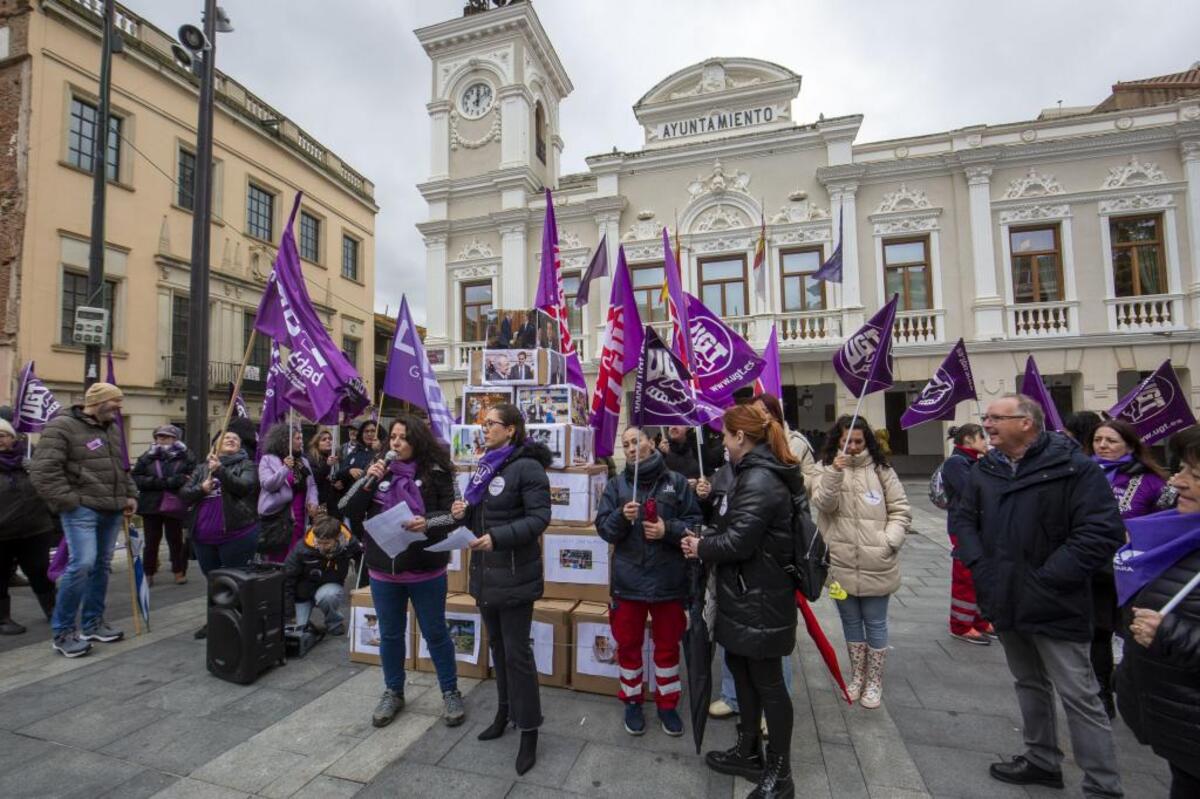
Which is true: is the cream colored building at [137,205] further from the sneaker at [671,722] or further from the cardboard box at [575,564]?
the sneaker at [671,722]

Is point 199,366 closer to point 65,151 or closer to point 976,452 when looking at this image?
point 976,452

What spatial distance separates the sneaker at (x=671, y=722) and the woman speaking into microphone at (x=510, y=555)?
32.7 inches

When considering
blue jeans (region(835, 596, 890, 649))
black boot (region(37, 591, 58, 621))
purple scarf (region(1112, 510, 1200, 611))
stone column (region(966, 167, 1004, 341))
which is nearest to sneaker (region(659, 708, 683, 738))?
blue jeans (region(835, 596, 890, 649))

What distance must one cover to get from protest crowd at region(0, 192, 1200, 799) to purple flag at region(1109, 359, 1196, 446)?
31 mm

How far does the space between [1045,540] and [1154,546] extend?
0.70 meters

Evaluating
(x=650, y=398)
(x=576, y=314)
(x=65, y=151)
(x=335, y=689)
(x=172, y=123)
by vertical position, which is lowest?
(x=335, y=689)

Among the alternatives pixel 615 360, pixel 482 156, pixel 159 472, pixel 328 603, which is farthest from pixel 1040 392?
pixel 482 156

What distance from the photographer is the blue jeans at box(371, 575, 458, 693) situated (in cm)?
364

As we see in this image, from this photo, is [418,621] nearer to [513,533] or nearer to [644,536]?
[513,533]

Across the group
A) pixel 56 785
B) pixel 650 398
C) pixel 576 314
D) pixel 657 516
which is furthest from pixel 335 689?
pixel 576 314

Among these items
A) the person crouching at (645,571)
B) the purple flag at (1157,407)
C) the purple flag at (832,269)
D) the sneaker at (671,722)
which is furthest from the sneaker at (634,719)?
the purple flag at (832,269)

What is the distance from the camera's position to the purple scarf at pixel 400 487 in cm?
383

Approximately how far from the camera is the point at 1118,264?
1489cm

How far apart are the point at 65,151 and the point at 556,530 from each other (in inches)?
677
